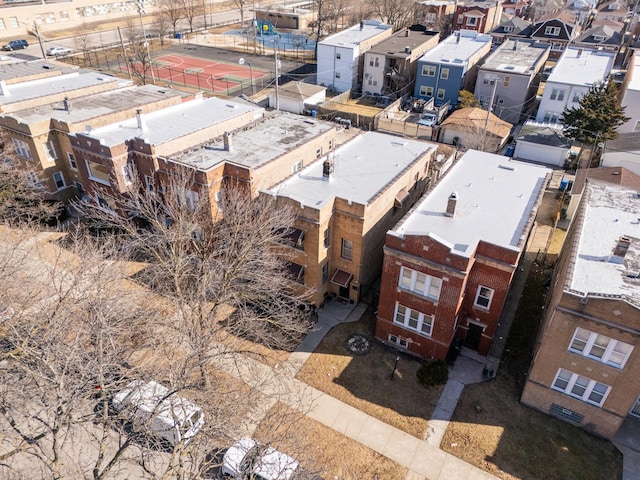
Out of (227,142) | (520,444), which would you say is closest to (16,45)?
(227,142)

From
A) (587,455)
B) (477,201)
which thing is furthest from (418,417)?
(477,201)

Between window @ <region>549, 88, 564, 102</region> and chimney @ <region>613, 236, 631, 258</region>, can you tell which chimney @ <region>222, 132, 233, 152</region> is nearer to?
chimney @ <region>613, 236, 631, 258</region>

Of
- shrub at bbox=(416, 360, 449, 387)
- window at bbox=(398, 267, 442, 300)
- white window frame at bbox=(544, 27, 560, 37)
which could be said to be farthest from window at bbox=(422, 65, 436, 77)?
shrub at bbox=(416, 360, 449, 387)

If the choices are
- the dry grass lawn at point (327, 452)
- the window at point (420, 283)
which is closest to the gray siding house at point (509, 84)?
the window at point (420, 283)

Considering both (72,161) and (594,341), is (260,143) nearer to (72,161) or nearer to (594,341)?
(72,161)

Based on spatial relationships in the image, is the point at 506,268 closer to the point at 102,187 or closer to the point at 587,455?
the point at 587,455

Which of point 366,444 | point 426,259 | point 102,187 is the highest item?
point 426,259
